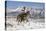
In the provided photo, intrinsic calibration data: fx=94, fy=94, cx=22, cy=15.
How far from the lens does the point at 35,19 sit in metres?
Result: 1.19

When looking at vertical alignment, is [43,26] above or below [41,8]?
below

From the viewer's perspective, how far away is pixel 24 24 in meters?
1.16

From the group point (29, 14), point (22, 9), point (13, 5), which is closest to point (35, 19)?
point (29, 14)

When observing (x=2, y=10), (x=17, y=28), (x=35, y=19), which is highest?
(x=2, y=10)

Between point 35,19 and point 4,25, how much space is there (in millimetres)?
392

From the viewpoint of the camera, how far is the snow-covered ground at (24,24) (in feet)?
3.73

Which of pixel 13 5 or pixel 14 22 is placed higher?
pixel 13 5

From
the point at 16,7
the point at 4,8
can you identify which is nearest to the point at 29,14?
the point at 16,7

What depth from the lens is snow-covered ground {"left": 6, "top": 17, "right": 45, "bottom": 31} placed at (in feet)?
3.73

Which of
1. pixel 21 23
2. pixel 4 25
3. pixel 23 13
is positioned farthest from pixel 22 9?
pixel 4 25

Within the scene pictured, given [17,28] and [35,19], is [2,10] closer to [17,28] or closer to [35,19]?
[17,28]

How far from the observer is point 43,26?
1.20m

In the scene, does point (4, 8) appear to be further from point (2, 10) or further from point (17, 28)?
point (17, 28)

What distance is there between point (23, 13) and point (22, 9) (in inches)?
2.0
